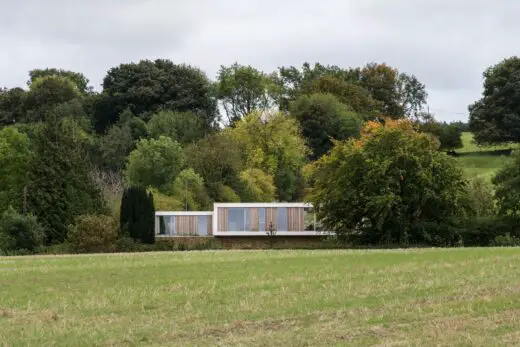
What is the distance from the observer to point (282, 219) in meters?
52.9

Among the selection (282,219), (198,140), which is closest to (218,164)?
(198,140)

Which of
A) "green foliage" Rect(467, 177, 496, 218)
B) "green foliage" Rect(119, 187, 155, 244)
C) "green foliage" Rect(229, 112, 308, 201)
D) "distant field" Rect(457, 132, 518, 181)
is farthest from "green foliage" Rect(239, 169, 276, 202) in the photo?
"distant field" Rect(457, 132, 518, 181)

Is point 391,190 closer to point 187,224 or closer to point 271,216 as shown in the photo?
point 271,216

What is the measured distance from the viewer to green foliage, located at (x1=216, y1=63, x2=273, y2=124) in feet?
280

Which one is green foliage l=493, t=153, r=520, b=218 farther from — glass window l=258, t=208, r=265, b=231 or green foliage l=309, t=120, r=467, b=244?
glass window l=258, t=208, r=265, b=231

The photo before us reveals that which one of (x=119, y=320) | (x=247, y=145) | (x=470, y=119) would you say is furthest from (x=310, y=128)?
(x=119, y=320)

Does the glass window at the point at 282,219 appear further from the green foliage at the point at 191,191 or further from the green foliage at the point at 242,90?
the green foliage at the point at 242,90

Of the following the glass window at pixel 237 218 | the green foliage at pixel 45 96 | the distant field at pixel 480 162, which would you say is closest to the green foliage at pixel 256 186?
the glass window at pixel 237 218

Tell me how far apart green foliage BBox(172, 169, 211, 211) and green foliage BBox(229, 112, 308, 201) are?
7550 mm

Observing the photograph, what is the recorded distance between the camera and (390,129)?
145ft

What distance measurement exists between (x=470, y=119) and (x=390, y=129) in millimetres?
43855

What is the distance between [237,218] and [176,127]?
22626 millimetres

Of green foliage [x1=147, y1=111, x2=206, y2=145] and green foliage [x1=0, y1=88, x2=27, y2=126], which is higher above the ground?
green foliage [x1=0, y1=88, x2=27, y2=126]

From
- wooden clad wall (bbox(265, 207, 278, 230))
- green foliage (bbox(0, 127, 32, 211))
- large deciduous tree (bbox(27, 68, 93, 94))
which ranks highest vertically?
large deciduous tree (bbox(27, 68, 93, 94))
